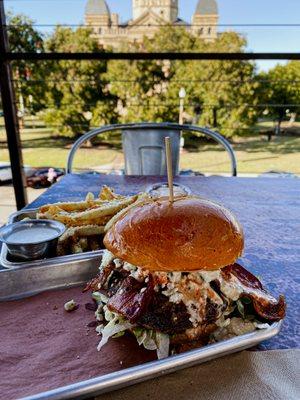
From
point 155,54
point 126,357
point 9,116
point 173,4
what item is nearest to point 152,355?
point 126,357

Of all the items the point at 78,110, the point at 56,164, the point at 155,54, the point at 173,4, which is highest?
the point at 173,4

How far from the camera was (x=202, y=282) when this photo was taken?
2.43 ft

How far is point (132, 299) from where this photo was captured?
0.74m

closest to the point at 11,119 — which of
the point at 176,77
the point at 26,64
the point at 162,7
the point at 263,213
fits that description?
the point at 263,213

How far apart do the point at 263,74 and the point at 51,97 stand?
787cm

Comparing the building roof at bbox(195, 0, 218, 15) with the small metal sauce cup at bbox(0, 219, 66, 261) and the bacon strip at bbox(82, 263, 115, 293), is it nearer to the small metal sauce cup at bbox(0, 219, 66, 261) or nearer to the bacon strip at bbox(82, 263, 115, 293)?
the small metal sauce cup at bbox(0, 219, 66, 261)

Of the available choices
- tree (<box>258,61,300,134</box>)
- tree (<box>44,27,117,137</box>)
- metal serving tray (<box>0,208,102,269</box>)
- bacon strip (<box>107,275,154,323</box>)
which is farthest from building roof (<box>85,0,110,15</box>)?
bacon strip (<box>107,275,154,323</box>)

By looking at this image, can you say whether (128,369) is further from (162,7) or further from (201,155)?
(162,7)

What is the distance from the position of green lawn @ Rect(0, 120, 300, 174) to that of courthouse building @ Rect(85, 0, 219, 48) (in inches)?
171

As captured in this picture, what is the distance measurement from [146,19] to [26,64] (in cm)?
823

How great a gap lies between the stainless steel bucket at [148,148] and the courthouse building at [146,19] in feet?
23.8

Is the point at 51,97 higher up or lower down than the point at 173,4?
lower down

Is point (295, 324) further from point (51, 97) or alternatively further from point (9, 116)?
point (51, 97)

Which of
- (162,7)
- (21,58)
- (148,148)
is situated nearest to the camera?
(148,148)
